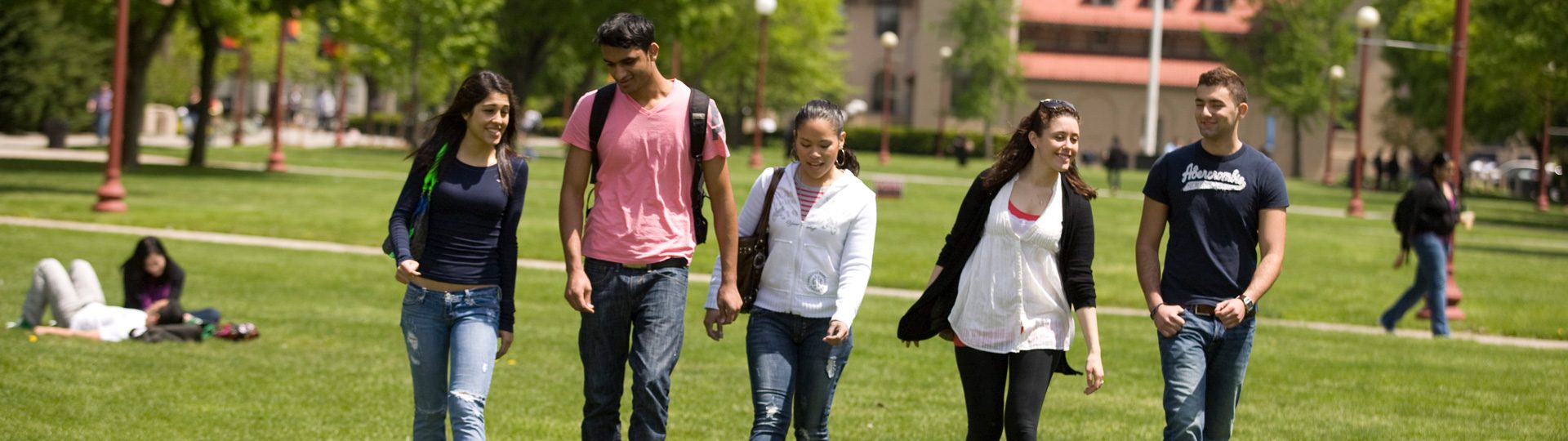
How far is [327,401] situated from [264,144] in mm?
48878

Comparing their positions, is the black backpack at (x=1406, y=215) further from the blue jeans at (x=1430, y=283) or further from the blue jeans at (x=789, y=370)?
the blue jeans at (x=789, y=370)

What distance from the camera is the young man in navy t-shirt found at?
648 centimetres

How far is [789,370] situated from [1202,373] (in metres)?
1.55

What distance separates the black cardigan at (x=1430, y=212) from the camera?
52.3ft

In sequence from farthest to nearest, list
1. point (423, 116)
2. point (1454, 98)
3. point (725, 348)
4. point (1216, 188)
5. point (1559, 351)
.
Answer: point (423, 116), point (1454, 98), point (1559, 351), point (725, 348), point (1216, 188)

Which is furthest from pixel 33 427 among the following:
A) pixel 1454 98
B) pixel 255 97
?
pixel 255 97

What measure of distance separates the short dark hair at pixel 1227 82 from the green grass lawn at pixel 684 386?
320 centimetres

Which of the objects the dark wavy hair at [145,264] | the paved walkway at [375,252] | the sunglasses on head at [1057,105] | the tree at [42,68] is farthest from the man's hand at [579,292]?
the tree at [42,68]

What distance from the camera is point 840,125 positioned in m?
6.29

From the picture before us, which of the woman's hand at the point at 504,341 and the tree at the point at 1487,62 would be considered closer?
the woman's hand at the point at 504,341

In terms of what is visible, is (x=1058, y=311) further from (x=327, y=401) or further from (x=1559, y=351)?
(x=1559, y=351)

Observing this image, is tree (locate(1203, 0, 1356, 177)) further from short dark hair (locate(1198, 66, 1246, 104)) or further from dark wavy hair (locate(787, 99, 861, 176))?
dark wavy hair (locate(787, 99, 861, 176))

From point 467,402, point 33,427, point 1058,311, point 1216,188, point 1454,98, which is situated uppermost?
point 1454,98

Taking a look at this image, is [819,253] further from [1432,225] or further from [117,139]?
[117,139]
